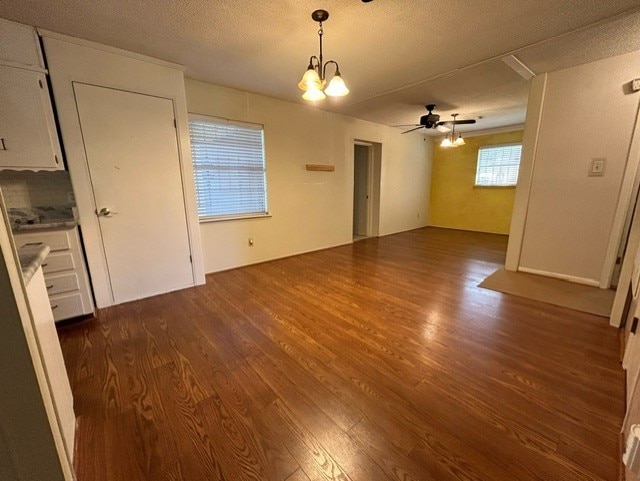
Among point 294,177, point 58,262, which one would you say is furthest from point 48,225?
point 294,177

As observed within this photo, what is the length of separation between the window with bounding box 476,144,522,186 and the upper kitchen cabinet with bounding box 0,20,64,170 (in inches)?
287

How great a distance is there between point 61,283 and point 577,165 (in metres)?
5.24

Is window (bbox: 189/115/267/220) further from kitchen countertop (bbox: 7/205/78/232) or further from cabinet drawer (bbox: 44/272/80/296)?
cabinet drawer (bbox: 44/272/80/296)

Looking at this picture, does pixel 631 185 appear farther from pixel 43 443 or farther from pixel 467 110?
pixel 43 443

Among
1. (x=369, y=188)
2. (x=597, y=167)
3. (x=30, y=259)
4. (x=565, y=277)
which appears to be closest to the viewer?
(x=30, y=259)

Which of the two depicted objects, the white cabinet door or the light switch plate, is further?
the light switch plate

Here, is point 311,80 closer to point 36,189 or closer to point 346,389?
point 346,389

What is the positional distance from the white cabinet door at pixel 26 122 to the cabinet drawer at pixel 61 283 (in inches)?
35.4

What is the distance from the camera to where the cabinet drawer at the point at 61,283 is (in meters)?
2.17

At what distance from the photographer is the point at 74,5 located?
1808 mm

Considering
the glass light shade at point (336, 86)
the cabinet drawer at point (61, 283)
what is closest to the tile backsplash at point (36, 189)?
the cabinet drawer at point (61, 283)

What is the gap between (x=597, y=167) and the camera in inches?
110

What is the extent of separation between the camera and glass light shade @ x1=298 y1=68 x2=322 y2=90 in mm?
1806

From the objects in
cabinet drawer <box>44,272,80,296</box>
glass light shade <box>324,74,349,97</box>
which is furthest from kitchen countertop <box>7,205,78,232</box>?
glass light shade <box>324,74,349,97</box>
